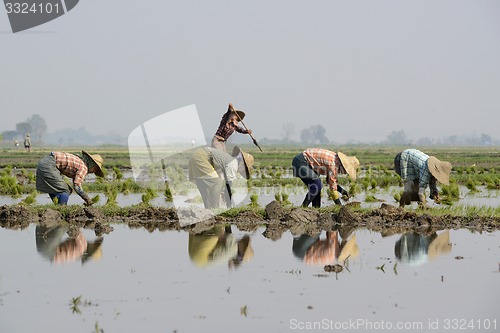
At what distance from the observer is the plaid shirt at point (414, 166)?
1270 centimetres

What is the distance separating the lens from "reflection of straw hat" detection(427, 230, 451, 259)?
9.53m

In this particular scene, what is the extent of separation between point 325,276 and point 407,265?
113cm

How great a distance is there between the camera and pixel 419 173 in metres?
12.8

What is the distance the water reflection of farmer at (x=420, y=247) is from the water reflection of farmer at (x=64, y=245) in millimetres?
3442

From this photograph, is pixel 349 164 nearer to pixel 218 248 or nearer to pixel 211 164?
pixel 211 164

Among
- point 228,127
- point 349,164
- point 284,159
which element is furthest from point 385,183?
point 284,159

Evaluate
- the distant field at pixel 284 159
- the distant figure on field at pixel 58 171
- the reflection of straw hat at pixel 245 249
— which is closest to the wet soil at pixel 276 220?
the distant figure on field at pixel 58 171

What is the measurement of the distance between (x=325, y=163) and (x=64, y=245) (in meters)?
4.41

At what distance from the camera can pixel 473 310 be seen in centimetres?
678

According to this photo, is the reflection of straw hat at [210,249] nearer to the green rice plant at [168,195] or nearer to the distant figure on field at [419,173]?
the distant figure on field at [419,173]

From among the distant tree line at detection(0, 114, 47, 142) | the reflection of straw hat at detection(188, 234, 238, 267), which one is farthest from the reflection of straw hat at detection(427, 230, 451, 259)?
the distant tree line at detection(0, 114, 47, 142)

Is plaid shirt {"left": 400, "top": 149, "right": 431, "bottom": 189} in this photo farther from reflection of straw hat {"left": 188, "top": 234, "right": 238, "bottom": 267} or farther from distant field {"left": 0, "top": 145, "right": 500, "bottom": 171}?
distant field {"left": 0, "top": 145, "right": 500, "bottom": 171}

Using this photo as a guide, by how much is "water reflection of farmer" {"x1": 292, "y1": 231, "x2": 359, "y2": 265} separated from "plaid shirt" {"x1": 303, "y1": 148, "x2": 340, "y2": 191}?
1.63 m

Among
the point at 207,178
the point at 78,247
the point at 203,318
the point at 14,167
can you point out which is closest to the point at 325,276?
the point at 203,318
